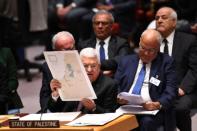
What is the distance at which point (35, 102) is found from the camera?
24.6 ft

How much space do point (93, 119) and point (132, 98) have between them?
600 mm

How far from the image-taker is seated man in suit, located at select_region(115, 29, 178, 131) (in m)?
4.69

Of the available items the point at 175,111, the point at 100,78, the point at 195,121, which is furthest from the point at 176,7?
the point at 100,78

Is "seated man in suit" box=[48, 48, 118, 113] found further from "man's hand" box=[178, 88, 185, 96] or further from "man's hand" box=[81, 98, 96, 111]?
"man's hand" box=[178, 88, 185, 96]

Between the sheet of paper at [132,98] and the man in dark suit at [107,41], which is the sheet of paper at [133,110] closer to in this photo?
the sheet of paper at [132,98]

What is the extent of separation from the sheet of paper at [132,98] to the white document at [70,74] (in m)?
0.35

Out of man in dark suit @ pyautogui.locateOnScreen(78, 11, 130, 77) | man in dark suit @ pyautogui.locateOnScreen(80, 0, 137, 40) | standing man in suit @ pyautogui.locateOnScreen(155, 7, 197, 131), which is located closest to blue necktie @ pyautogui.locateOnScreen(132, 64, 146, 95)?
standing man in suit @ pyautogui.locateOnScreen(155, 7, 197, 131)

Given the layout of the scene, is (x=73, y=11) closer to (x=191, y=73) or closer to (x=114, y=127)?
(x=191, y=73)

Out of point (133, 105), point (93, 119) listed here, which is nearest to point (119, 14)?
point (133, 105)

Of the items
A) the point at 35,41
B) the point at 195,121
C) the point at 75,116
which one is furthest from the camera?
the point at 35,41

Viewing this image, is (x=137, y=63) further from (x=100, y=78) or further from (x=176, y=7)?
(x=176, y=7)

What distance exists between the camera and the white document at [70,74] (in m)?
4.12

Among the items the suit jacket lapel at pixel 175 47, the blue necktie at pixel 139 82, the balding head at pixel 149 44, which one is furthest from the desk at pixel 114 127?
the suit jacket lapel at pixel 175 47

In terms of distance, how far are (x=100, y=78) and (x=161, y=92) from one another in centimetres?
58
